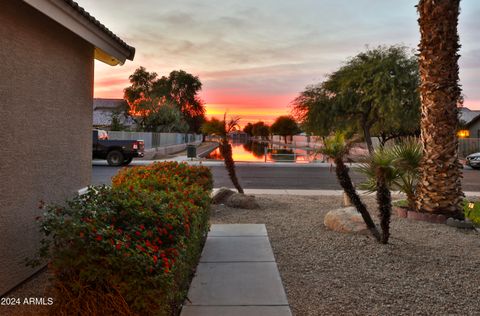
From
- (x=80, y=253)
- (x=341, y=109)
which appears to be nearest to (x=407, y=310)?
(x=80, y=253)

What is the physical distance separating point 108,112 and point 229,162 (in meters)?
75.6

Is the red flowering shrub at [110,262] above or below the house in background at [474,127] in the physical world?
below

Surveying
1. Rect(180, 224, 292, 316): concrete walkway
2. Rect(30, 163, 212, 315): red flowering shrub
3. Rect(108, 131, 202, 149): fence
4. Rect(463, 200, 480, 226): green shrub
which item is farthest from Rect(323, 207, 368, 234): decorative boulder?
Rect(108, 131, 202, 149): fence

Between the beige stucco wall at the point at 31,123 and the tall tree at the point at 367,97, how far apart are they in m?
24.5

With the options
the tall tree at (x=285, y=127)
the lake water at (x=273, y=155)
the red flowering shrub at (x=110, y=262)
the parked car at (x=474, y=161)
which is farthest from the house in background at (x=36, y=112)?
the tall tree at (x=285, y=127)

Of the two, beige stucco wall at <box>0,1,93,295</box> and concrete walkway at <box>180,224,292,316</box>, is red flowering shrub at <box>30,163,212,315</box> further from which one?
beige stucco wall at <box>0,1,93,295</box>

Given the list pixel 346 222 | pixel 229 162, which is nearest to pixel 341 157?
pixel 346 222

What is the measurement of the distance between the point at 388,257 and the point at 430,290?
1.26 metres

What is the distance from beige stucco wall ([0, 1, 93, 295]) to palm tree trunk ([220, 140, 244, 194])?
554 cm

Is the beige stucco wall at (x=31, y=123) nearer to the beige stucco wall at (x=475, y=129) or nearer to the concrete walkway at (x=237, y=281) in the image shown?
the concrete walkway at (x=237, y=281)

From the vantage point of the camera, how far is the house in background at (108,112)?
6656 cm

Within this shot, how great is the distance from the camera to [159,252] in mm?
3404

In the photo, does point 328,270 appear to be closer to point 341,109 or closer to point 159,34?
point 159,34

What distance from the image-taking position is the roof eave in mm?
4648
